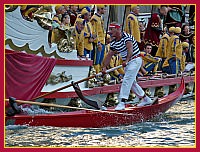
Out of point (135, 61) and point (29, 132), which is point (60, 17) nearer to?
point (135, 61)

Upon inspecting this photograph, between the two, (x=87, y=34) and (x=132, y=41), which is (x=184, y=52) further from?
(x=132, y=41)

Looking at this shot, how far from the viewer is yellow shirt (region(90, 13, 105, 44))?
324 inches

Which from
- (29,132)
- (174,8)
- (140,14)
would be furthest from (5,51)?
(174,8)

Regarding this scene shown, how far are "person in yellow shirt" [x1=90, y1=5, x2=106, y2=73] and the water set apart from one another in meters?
1.48

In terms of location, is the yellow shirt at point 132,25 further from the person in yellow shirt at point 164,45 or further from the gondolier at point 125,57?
the gondolier at point 125,57

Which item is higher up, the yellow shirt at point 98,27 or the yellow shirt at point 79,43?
the yellow shirt at point 98,27

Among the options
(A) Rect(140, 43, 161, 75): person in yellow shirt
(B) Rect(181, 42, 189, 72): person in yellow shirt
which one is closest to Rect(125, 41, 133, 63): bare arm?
(A) Rect(140, 43, 161, 75): person in yellow shirt

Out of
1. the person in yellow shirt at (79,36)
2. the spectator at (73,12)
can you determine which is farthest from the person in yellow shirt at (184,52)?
the person in yellow shirt at (79,36)

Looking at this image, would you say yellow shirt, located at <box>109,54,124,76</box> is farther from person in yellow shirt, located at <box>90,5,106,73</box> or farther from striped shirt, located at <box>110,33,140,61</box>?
striped shirt, located at <box>110,33,140,61</box>

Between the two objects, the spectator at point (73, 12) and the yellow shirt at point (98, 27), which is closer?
the spectator at point (73, 12)

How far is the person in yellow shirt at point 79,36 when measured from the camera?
7.77 metres

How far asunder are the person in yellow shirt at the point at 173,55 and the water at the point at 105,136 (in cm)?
263

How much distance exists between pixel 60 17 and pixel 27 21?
89 centimetres

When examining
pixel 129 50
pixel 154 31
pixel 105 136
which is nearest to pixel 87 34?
pixel 129 50
